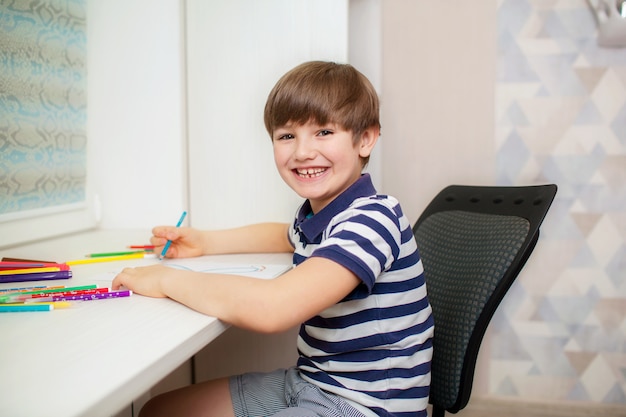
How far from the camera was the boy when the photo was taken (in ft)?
2.55

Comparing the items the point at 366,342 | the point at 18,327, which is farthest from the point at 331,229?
the point at 18,327

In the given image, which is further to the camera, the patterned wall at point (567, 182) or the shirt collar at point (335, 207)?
the patterned wall at point (567, 182)

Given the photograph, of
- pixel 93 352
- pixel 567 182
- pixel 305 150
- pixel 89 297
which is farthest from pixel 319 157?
pixel 567 182

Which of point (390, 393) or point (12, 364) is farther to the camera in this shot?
point (390, 393)

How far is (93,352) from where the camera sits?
23.5 inches

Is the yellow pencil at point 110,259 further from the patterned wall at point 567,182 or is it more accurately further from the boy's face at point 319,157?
the patterned wall at point 567,182

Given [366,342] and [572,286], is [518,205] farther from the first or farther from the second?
[572,286]

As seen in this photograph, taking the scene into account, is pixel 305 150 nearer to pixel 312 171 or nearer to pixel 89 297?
pixel 312 171

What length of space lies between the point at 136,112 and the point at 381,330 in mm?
854

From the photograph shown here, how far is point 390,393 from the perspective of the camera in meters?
0.88

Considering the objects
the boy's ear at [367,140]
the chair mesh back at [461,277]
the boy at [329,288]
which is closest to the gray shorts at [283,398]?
the boy at [329,288]

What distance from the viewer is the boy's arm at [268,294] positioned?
749mm

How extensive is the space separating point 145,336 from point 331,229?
0.34m

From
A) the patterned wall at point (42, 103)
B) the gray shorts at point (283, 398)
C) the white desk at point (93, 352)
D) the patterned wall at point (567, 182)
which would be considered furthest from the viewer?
the patterned wall at point (567, 182)
